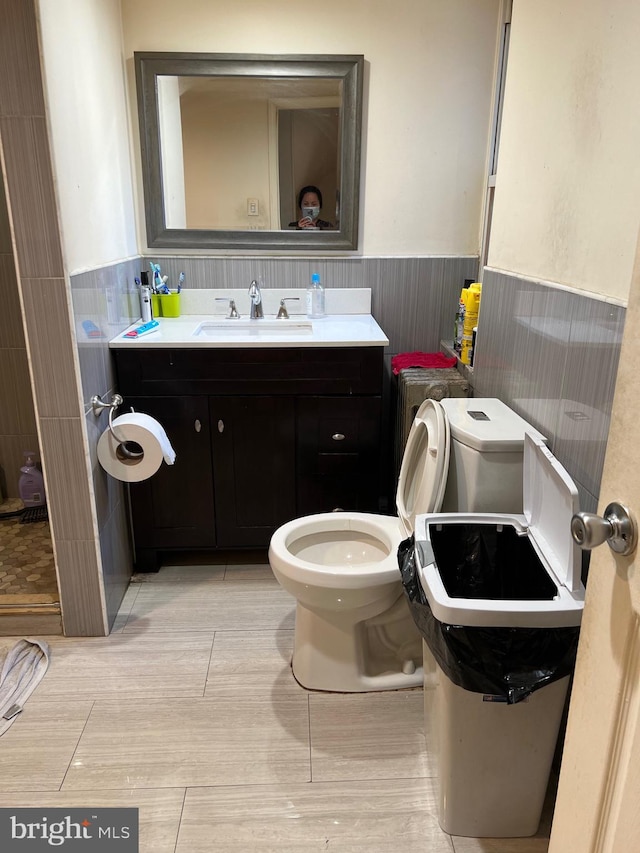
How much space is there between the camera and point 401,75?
2.39 m

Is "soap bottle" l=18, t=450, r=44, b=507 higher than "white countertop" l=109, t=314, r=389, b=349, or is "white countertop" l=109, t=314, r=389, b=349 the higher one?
"white countertop" l=109, t=314, r=389, b=349

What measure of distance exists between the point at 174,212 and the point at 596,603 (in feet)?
7.30

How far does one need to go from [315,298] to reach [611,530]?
1974 mm

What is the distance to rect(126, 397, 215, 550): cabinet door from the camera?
2.21 meters

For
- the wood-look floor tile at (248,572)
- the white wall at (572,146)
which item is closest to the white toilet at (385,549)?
the white wall at (572,146)

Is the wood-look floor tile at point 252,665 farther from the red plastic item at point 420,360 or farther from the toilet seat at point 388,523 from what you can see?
the red plastic item at point 420,360

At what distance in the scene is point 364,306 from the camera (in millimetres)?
2639

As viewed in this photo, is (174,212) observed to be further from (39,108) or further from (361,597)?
(361,597)

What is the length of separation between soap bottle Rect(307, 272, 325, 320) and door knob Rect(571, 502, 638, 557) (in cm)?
194

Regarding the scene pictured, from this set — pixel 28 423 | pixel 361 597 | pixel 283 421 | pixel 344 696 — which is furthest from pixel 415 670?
pixel 28 423

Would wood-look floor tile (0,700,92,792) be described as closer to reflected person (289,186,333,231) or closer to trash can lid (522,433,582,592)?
trash can lid (522,433,582,592)

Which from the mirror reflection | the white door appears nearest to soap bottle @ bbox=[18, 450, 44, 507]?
the mirror reflection

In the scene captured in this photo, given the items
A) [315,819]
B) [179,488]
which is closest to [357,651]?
[315,819]

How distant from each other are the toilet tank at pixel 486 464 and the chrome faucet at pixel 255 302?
1.19m
